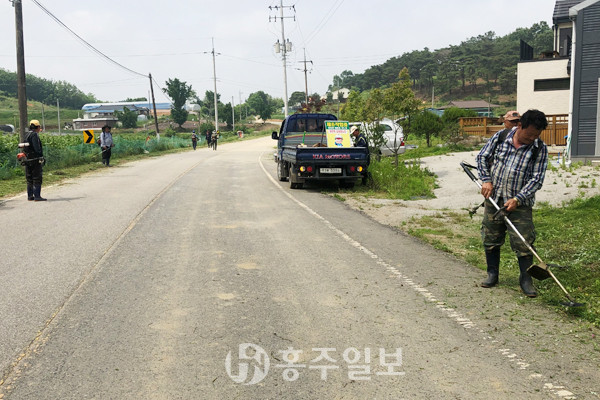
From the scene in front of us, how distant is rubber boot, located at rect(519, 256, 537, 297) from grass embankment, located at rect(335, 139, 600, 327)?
0.12m

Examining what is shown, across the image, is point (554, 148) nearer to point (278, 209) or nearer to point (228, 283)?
point (278, 209)

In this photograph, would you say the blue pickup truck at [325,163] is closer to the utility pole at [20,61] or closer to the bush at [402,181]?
the bush at [402,181]

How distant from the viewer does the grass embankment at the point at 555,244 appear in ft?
18.5

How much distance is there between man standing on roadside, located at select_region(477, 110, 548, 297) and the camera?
5551mm

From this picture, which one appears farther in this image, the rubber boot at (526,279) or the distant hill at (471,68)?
the distant hill at (471,68)

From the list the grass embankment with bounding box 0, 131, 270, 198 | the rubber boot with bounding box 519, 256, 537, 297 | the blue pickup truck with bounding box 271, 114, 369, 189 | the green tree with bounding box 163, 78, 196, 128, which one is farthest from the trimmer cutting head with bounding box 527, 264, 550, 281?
the green tree with bounding box 163, 78, 196, 128

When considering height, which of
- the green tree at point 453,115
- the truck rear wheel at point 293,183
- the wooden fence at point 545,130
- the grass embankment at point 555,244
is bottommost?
the grass embankment at point 555,244

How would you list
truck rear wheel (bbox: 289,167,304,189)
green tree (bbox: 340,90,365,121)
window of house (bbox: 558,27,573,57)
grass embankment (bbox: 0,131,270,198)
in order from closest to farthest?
1. truck rear wheel (bbox: 289,167,304,189)
2. grass embankment (bbox: 0,131,270,198)
3. window of house (bbox: 558,27,573,57)
4. green tree (bbox: 340,90,365,121)

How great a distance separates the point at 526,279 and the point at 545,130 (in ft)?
64.3

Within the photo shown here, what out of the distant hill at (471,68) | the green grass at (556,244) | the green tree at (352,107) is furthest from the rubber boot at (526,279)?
the distant hill at (471,68)

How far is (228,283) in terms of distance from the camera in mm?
6020

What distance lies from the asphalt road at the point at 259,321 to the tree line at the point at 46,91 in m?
163

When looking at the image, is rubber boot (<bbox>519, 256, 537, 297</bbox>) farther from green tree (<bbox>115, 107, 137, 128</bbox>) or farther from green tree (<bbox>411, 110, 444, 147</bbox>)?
green tree (<bbox>115, 107, 137, 128</bbox>)

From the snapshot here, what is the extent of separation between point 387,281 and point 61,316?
3351 mm
